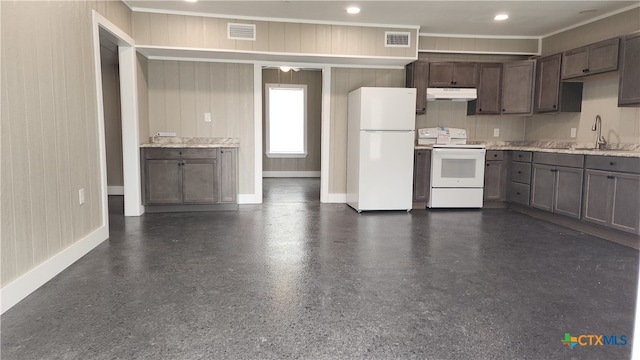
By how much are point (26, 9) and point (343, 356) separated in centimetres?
274

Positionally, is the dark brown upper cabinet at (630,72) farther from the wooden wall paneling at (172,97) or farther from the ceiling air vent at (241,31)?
the wooden wall paneling at (172,97)

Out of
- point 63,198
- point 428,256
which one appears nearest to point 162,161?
point 63,198

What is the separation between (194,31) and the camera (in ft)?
15.4

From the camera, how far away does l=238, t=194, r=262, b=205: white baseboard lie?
561cm

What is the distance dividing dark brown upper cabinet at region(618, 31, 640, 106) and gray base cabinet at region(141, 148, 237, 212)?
14.3 ft

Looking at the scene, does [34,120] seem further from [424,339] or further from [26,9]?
[424,339]

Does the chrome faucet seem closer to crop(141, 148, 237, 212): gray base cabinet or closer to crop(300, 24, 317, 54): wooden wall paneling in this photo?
crop(300, 24, 317, 54): wooden wall paneling

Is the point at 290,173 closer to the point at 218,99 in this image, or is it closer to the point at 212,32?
the point at 218,99

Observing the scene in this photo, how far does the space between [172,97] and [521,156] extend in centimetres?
469

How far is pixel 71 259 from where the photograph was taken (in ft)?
9.75

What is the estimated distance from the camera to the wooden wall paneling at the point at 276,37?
4.87m

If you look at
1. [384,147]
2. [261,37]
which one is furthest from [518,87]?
[261,37]

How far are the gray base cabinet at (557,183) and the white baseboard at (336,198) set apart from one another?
2.49 metres

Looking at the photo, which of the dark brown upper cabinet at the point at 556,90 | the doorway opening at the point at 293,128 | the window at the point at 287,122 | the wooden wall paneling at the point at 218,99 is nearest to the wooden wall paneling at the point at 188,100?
the wooden wall paneling at the point at 218,99
